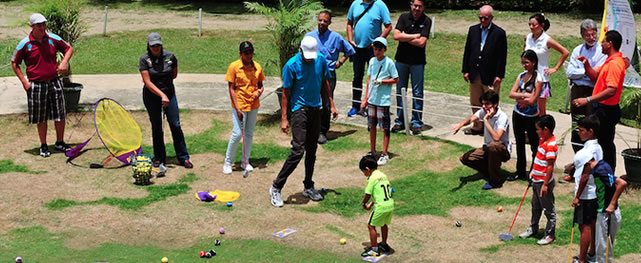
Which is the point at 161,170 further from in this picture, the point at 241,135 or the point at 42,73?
the point at 42,73

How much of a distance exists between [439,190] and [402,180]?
2.14ft

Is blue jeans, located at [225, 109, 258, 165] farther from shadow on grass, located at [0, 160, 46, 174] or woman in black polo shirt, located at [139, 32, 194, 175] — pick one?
shadow on grass, located at [0, 160, 46, 174]

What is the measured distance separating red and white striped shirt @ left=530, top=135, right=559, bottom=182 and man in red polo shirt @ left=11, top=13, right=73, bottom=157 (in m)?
7.19

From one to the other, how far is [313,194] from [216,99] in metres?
5.86

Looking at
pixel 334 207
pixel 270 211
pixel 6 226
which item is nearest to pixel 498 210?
pixel 334 207

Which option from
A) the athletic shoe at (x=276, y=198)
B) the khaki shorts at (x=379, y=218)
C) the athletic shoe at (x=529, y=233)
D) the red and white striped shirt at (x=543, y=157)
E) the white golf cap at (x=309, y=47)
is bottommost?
the athletic shoe at (x=276, y=198)

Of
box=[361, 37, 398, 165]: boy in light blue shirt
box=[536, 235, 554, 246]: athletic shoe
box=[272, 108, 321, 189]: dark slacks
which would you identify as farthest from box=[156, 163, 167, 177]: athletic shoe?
box=[536, 235, 554, 246]: athletic shoe

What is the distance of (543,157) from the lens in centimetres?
980

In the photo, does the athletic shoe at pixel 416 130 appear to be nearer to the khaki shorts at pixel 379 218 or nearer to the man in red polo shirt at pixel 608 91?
the man in red polo shirt at pixel 608 91

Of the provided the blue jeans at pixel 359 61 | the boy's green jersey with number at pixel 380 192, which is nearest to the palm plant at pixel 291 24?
the blue jeans at pixel 359 61

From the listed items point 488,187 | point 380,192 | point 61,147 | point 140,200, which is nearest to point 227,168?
point 140,200

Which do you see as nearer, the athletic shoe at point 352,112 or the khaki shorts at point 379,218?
the khaki shorts at point 379,218

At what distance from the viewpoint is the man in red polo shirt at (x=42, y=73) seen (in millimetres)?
13320

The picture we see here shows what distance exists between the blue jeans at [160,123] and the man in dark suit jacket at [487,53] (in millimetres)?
4423
